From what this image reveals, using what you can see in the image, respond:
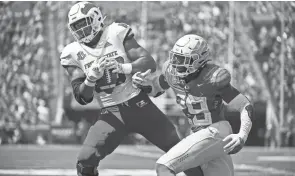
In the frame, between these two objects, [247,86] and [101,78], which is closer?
[101,78]

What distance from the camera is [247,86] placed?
13812 millimetres

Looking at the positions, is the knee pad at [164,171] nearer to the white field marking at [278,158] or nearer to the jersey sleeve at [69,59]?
the jersey sleeve at [69,59]

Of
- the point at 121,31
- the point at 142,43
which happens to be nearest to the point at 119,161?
the point at 142,43

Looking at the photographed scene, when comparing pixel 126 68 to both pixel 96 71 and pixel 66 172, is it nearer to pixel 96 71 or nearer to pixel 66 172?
pixel 96 71

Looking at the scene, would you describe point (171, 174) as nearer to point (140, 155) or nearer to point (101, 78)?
point (101, 78)

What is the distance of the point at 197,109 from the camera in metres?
5.06

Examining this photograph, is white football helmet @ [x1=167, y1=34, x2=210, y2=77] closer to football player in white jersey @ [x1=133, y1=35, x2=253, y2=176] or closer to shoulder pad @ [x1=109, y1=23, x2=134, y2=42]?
football player in white jersey @ [x1=133, y1=35, x2=253, y2=176]

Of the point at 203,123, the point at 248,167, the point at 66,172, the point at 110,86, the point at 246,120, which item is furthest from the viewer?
the point at 248,167

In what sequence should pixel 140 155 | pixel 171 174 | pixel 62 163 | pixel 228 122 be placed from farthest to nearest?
1. pixel 140 155
2. pixel 62 163
3. pixel 228 122
4. pixel 171 174

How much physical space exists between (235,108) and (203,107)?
244mm

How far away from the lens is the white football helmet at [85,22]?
5.43 meters

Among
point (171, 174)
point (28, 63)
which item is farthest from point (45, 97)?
point (171, 174)

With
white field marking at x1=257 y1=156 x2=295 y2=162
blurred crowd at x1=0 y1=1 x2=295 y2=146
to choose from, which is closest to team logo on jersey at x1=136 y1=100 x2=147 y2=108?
white field marking at x1=257 y1=156 x2=295 y2=162

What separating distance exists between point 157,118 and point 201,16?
28.5 ft
